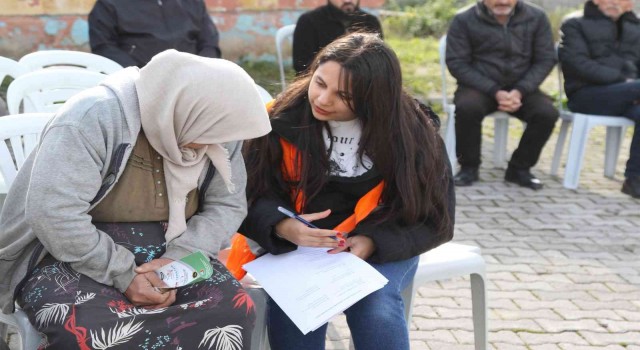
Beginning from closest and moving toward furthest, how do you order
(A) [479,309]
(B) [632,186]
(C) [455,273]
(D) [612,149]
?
1. (C) [455,273]
2. (A) [479,309]
3. (B) [632,186]
4. (D) [612,149]

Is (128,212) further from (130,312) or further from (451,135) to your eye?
(451,135)

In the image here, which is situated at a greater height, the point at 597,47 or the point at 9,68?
the point at 9,68

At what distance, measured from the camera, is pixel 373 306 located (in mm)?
2824

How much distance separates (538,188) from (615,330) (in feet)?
8.47

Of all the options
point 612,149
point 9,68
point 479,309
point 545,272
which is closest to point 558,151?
point 612,149

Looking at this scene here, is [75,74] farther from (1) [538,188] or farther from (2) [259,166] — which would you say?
(1) [538,188]

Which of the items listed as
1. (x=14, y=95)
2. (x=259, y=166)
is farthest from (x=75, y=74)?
(x=259, y=166)

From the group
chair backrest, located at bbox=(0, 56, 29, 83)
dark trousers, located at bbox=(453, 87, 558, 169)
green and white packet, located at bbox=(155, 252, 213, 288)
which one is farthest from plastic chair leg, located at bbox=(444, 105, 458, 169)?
green and white packet, located at bbox=(155, 252, 213, 288)

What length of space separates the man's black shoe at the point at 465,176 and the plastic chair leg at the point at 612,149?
114cm

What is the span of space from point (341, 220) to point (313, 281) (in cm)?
35

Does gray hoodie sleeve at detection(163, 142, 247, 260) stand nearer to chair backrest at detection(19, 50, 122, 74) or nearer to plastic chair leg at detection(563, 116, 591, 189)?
chair backrest at detection(19, 50, 122, 74)

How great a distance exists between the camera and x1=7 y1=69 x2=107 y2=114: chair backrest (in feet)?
13.1

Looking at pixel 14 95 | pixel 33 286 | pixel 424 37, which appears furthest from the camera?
pixel 424 37

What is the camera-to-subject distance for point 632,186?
6434 mm
